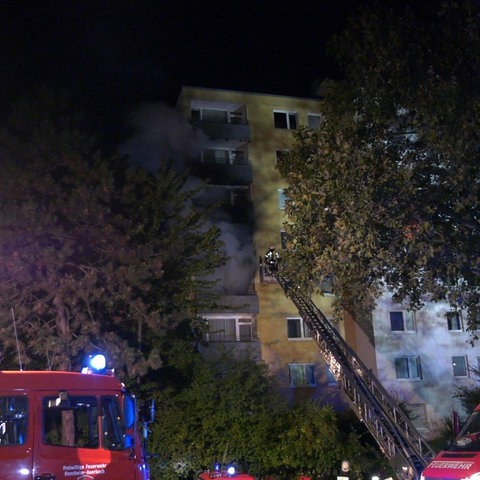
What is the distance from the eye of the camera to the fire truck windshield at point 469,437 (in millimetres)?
9266

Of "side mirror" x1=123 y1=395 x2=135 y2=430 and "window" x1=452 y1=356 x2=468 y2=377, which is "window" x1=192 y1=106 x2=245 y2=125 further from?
"side mirror" x1=123 y1=395 x2=135 y2=430

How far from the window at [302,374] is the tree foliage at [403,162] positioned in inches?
524

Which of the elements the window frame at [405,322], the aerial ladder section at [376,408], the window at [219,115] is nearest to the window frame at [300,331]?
the window frame at [405,322]

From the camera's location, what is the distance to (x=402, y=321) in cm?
2689

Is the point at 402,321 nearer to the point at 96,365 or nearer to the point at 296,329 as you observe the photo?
the point at 296,329

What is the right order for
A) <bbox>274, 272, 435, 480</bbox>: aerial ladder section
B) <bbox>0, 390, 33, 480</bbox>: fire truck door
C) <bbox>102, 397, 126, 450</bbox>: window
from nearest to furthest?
<bbox>0, 390, 33, 480</bbox>: fire truck door
<bbox>102, 397, 126, 450</bbox>: window
<bbox>274, 272, 435, 480</bbox>: aerial ladder section

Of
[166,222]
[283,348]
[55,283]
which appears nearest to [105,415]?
[55,283]

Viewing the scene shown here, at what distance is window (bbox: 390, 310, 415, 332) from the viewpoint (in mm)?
26766

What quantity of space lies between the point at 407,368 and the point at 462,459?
59.1 feet

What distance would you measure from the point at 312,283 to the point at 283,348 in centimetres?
1272

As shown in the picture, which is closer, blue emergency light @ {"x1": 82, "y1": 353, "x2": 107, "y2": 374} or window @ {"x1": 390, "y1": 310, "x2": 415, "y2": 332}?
blue emergency light @ {"x1": 82, "y1": 353, "x2": 107, "y2": 374}

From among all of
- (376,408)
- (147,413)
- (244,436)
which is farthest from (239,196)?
(147,413)

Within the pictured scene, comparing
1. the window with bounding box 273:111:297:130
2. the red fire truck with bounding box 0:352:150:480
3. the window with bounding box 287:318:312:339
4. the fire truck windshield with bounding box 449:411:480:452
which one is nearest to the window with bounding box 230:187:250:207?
the window with bounding box 273:111:297:130

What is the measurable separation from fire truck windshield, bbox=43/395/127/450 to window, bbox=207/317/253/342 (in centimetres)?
1707
